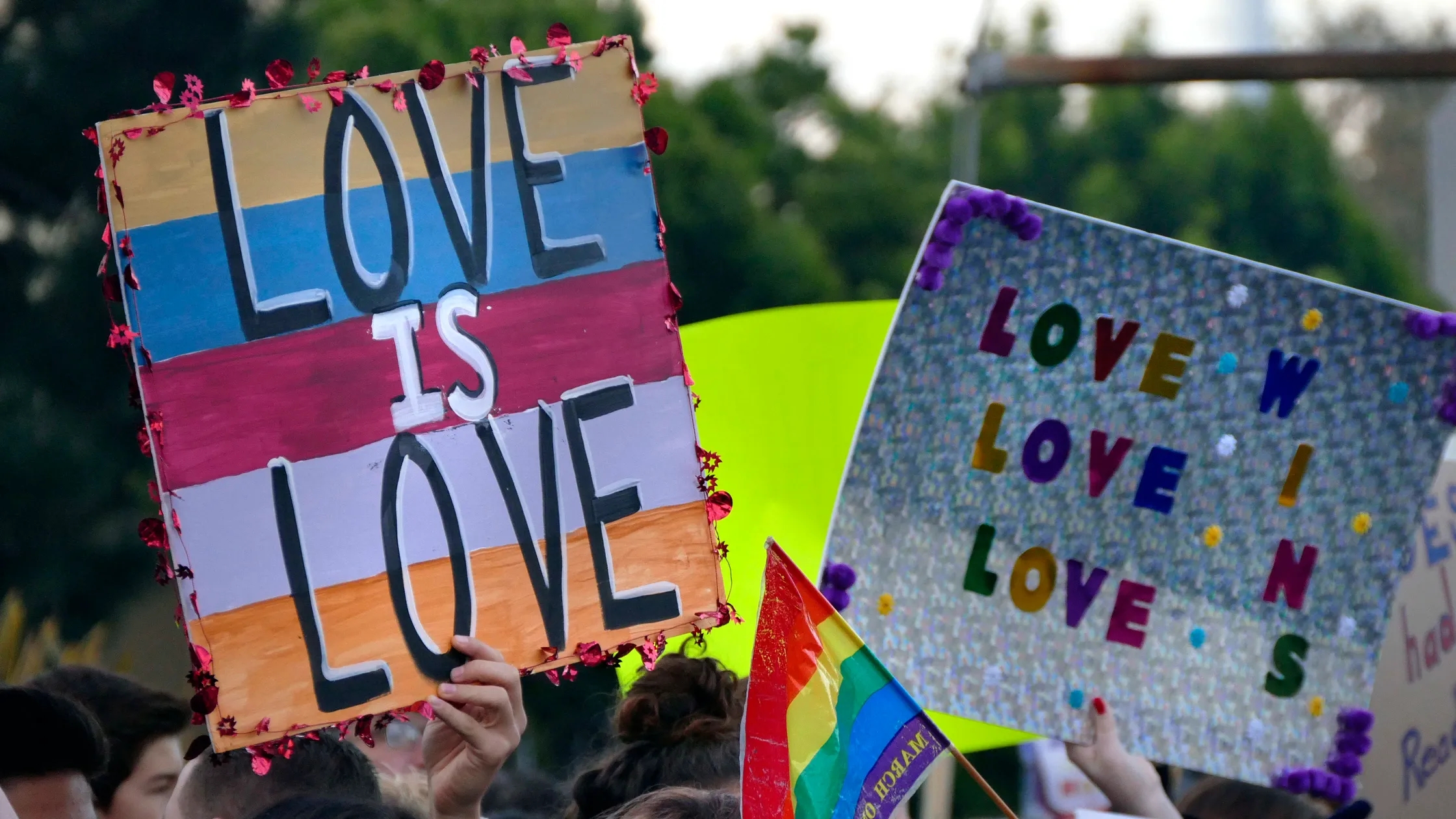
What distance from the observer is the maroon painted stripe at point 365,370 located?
1.91 metres

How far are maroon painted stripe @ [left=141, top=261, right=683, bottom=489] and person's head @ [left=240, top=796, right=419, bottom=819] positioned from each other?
1.67 ft

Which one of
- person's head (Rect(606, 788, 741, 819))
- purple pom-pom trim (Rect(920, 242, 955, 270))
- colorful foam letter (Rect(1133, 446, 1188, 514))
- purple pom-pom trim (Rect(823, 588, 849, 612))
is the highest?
purple pom-pom trim (Rect(920, 242, 955, 270))

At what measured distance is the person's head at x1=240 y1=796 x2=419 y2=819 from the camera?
82.8 inches

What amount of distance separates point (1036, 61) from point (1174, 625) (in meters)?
2.79

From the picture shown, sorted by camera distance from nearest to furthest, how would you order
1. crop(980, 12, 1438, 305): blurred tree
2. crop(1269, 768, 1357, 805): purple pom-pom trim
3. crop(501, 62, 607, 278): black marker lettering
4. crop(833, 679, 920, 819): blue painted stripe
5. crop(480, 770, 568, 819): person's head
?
crop(833, 679, 920, 819): blue painted stripe, crop(501, 62, 607, 278): black marker lettering, crop(1269, 768, 1357, 805): purple pom-pom trim, crop(480, 770, 568, 819): person's head, crop(980, 12, 1438, 305): blurred tree

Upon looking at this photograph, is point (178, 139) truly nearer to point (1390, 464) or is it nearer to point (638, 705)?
point (638, 705)

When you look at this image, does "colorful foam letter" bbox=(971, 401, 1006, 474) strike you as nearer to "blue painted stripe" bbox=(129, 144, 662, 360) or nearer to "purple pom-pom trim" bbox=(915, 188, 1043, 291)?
"purple pom-pom trim" bbox=(915, 188, 1043, 291)

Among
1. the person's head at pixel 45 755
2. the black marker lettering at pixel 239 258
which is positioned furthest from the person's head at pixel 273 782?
the black marker lettering at pixel 239 258

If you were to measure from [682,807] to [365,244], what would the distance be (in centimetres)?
86

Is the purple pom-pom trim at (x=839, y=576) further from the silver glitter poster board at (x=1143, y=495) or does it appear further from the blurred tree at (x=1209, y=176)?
the blurred tree at (x=1209, y=176)

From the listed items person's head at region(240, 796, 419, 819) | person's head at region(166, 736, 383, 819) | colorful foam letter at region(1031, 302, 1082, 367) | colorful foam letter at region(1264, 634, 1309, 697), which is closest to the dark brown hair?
person's head at region(166, 736, 383, 819)

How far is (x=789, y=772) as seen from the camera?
1797mm

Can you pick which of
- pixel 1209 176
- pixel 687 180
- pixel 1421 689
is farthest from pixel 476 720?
pixel 1209 176

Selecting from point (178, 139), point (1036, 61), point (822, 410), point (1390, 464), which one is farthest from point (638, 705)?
point (1036, 61)
